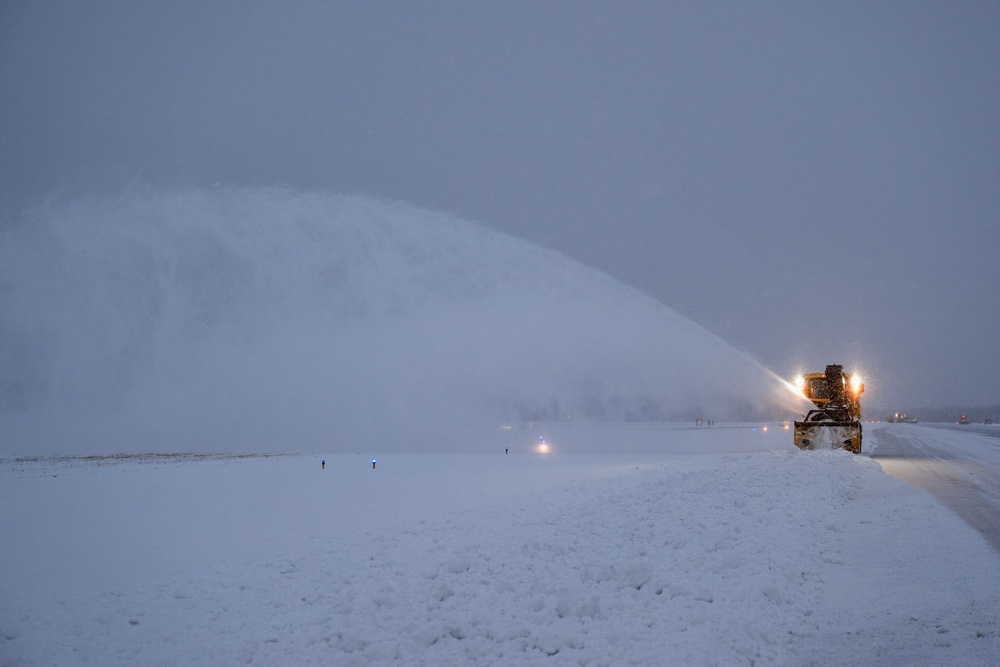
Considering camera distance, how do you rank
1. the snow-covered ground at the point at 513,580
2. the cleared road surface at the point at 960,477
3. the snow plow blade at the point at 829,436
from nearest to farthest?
1. the snow-covered ground at the point at 513,580
2. the cleared road surface at the point at 960,477
3. the snow plow blade at the point at 829,436

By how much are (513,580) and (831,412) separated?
24331 mm

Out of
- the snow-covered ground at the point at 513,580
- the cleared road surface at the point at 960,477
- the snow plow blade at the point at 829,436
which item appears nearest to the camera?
the snow-covered ground at the point at 513,580

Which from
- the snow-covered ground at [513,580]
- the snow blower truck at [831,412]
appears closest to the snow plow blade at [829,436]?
the snow blower truck at [831,412]

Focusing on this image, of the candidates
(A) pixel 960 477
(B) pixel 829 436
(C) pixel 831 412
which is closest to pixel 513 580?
(A) pixel 960 477

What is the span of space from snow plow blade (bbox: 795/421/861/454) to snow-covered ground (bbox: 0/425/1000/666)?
1209 cm

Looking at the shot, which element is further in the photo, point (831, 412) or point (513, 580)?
point (831, 412)

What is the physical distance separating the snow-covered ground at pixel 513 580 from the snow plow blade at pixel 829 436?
12.1 metres

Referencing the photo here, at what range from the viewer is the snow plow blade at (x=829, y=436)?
25938mm

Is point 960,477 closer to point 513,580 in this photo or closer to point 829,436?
point 829,436

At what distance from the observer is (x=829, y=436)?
26078mm

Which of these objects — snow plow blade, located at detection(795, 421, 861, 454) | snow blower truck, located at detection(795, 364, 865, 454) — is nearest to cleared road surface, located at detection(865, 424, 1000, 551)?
snow plow blade, located at detection(795, 421, 861, 454)

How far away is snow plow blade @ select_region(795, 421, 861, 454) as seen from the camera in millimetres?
25938

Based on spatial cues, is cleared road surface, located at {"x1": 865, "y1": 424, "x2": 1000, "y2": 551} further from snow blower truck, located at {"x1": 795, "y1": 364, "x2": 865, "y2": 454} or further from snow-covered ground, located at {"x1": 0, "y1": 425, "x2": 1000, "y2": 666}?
snow blower truck, located at {"x1": 795, "y1": 364, "x2": 865, "y2": 454}

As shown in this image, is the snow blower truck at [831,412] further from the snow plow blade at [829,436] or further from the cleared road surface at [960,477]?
the cleared road surface at [960,477]
